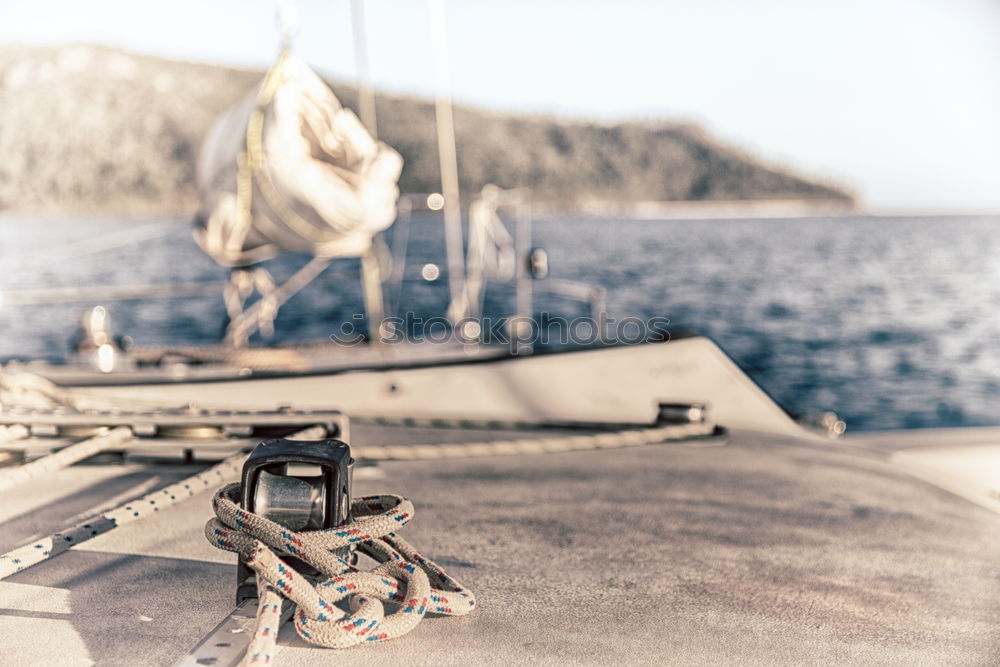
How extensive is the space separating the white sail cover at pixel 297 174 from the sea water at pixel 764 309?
4.60ft

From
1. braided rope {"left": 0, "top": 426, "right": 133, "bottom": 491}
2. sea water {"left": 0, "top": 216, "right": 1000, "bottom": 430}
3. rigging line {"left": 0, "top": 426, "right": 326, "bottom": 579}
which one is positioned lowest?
sea water {"left": 0, "top": 216, "right": 1000, "bottom": 430}

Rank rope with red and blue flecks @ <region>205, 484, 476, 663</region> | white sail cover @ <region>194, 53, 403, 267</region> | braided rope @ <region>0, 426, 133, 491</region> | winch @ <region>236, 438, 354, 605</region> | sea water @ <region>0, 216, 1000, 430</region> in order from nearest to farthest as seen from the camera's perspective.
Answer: rope with red and blue flecks @ <region>205, 484, 476, 663</region>
winch @ <region>236, 438, 354, 605</region>
braided rope @ <region>0, 426, 133, 491</region>
white sail cover @ <region>194, 53, 403, 267</region>
sea water @ <region>0, 216, 1000, 430</region>

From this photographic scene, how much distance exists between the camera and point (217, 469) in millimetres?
2957

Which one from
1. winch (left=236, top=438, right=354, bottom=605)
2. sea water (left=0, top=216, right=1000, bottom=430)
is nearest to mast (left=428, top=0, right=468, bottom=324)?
sea water (left=0, top=216, right=1000, bottom=430)

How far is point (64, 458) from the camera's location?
2.88 meters

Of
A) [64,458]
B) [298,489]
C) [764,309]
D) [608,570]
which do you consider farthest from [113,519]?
[764,309]

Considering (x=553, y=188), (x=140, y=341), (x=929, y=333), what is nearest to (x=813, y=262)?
(x=929, y=333)

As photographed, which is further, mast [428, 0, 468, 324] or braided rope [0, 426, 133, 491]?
mast [428, 0, 468, 324]

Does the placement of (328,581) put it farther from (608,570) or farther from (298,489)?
(608,570)

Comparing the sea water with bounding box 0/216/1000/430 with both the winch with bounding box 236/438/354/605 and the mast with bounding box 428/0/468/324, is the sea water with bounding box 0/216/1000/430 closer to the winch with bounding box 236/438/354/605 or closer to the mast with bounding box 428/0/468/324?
the mast with bounding box 428/0/468/324

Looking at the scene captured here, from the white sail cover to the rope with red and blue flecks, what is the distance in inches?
112

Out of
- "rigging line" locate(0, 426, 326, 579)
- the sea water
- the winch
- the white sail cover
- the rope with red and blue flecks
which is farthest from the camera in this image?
the sea water

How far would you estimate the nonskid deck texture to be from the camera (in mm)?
2033

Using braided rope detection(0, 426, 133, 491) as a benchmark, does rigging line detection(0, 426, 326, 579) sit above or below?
below
